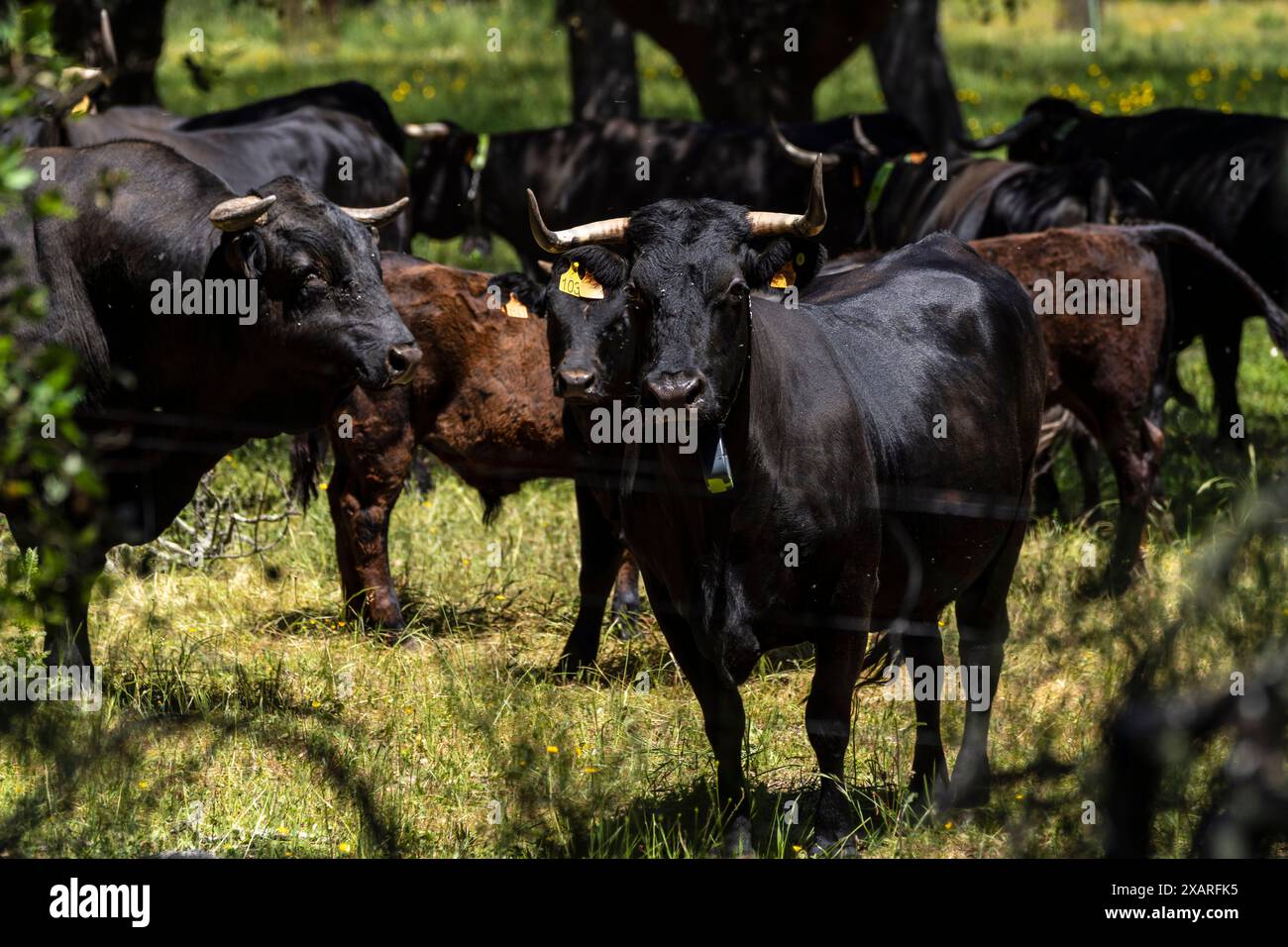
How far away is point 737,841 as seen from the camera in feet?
16.2

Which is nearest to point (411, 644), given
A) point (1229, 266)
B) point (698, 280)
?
point (698, 280)

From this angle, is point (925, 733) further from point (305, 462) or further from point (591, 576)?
point (305, 462)

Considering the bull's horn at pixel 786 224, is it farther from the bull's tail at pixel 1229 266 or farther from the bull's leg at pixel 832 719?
the bull's tail at pixel 1229 266

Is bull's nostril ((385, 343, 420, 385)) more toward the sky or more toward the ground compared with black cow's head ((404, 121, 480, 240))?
more toward the ground

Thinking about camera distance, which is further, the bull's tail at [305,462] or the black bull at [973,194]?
the black bull at [973,194]

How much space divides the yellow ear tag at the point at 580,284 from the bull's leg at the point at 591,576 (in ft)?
6.03

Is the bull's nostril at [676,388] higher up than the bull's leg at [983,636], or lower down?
higher up

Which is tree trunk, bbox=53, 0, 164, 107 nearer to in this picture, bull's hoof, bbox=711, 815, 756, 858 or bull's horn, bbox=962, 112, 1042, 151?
bull's horn, bbox=962, 112, 1042, 151

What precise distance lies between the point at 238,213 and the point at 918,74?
9.97 m

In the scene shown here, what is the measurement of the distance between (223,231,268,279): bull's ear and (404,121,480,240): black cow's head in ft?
21.0

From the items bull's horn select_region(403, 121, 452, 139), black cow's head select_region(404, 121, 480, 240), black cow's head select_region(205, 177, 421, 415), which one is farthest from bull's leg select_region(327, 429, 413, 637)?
bull's horn select_region(403, 121, 452, 139)

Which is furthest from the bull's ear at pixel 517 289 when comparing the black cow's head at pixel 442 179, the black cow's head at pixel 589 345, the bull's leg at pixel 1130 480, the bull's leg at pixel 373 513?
the black cow's head at pixel 442 179

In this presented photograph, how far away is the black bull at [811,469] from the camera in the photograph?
4652mm

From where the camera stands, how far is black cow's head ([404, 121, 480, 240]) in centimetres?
1199
